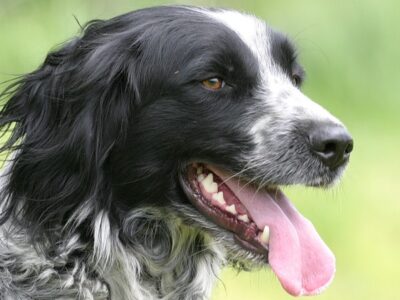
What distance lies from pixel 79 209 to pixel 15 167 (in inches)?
14.3

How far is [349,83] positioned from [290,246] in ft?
25.1

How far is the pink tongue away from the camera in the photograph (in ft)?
14.0

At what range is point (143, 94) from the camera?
14.3 ft

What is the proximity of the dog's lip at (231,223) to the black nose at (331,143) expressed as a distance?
43cm

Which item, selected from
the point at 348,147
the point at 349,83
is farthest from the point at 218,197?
the point at 349,83

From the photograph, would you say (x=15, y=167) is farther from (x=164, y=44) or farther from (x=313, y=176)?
(x=313, y=176)

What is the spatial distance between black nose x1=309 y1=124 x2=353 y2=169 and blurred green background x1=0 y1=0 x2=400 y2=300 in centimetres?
348

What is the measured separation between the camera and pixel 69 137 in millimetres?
4266

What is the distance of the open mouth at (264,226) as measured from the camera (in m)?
4.28

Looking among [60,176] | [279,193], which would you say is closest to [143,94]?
[60,176]

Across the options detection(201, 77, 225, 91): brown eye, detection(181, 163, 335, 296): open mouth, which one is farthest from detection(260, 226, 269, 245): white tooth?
detection(201, 77, 225, 91): brown eye

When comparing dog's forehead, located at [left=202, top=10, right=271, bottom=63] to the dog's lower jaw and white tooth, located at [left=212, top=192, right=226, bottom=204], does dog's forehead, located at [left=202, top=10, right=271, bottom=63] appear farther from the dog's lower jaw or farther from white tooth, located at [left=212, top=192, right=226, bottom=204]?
the dog's lower jaw

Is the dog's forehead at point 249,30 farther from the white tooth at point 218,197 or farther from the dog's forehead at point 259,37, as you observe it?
the white tooth at point 218,197

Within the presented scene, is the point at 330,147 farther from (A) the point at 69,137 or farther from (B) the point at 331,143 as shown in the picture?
(A) the point at 69,137
